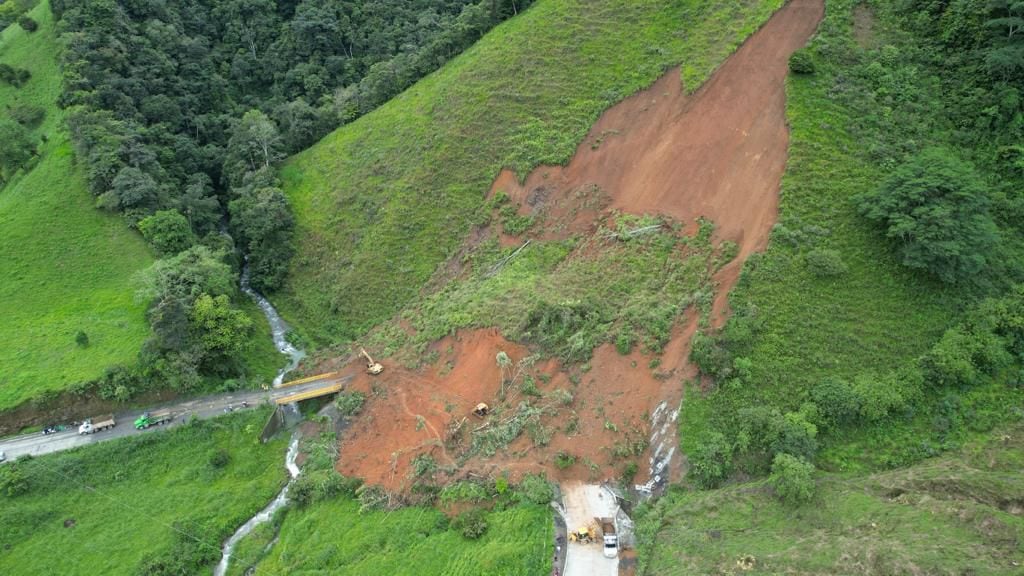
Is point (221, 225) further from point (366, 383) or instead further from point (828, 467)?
point (828, 467)

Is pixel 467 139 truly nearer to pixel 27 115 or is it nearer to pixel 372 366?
pixel 372 366

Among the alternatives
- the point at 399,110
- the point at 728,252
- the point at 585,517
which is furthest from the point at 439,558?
the point at 399,110

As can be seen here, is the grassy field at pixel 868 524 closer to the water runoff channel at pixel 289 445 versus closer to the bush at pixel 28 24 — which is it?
the water runoff channel at pixel 289 445

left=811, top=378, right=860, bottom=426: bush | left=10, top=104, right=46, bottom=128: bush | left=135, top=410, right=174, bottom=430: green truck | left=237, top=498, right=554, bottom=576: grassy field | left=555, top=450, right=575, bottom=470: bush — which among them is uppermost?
left=10, top=104, right=46, bottom=128: bush

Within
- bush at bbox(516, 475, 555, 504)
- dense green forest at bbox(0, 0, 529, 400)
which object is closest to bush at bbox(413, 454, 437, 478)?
bush at bbox(516, 475, 555, 504)

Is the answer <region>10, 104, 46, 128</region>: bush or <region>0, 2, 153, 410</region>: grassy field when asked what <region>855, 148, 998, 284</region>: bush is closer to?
<region>0, 2, 153, 410</region>: grassy field

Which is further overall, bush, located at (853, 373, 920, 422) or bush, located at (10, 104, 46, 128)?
bush, located at (10, 104, 46, 128)

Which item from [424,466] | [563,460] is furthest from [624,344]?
[424,466]
